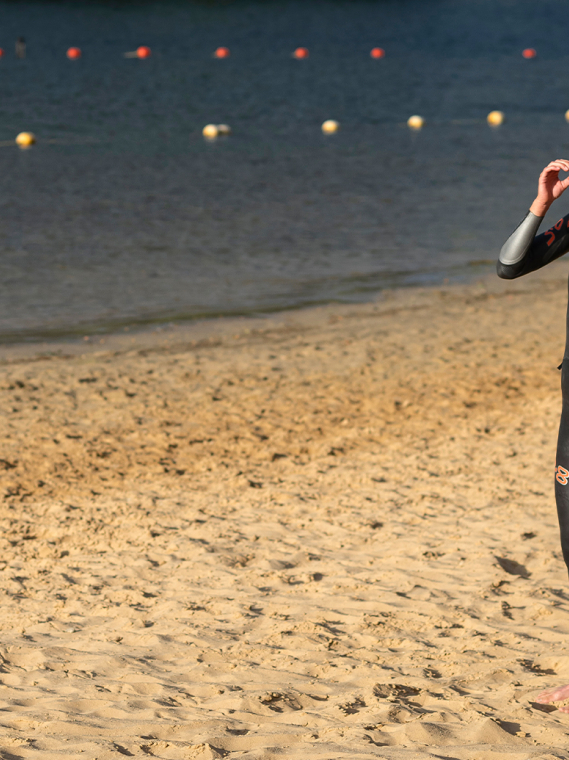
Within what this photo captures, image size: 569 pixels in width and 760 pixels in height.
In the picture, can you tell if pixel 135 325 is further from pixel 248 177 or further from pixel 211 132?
pixel 211 132

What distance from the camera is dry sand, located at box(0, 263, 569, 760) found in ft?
13.1

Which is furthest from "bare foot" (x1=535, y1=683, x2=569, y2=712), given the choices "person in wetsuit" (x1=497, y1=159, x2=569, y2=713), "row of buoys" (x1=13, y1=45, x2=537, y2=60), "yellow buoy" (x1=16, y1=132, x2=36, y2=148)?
"row of buoys" (x1=13, y1=45, x2=537, y2=60)

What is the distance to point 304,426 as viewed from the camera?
328 inches

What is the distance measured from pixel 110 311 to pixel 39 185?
28.5 ft

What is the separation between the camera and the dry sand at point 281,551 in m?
3.99

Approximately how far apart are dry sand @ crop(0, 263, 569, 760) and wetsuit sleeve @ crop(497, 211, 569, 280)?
200cm

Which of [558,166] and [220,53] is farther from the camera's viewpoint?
[220,53]

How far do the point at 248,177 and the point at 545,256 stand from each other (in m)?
17.9

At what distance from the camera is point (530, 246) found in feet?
12.6

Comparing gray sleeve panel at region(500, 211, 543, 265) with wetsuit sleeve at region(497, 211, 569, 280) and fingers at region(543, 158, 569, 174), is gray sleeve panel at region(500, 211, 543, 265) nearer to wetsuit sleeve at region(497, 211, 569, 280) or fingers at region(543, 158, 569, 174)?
wetsuit sleeve at region(497, 211, 569, 280)

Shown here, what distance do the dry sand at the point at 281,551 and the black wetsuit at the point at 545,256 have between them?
109 centimetres

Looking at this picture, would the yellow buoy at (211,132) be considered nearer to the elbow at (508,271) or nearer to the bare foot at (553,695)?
the elbow at (508,271)

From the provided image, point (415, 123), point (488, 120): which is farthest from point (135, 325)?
point (488, 120)

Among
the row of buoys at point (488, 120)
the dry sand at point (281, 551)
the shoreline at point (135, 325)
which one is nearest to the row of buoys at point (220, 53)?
the row of buoys at point (488, 120)
